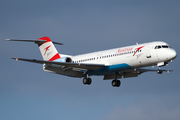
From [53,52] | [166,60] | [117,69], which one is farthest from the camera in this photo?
[53,52]

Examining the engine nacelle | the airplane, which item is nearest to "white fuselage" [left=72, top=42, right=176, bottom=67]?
the airplane

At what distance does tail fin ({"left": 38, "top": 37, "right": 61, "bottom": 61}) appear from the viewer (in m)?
46.8

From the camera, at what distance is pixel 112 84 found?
44.8 meters

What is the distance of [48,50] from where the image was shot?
47.3 meters

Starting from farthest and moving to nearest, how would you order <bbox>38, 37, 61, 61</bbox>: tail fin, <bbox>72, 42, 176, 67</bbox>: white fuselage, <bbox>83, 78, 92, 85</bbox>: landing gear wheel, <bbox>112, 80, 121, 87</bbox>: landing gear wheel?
<bbox>38, 37, 61, 61</bbox>: tail fin → <bbox>112, 80, 121, 87</bbox>: landing gear wheel → <bbox>83, 78, 92, 85</bbox>: landing gear wheel → <bbox>72, 42, 176, 67</bbox>: white fuselage

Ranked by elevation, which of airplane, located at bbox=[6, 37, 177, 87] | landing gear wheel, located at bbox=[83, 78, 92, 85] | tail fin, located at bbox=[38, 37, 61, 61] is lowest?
landing gear wheel, located at bbox=[83, 78, 92, 85]

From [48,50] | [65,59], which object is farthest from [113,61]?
[48,50]

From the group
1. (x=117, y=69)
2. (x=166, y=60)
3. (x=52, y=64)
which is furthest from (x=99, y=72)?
(x=166, y=60)

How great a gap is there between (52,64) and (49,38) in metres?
7.22

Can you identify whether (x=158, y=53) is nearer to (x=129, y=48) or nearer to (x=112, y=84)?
(x=129, y=48)

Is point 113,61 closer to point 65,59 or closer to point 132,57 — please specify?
point 132,57

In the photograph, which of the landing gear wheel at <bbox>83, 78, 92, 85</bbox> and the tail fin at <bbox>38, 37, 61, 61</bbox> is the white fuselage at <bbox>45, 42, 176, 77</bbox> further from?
the tail fin at <bbox>38, 37, 61, 61</bbox>

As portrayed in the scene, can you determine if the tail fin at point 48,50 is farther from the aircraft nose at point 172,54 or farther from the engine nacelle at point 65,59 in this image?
the aircraft nose at point 172,54

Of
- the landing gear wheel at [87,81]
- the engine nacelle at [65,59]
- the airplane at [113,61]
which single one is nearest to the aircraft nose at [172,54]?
the airplane at [113,61]
